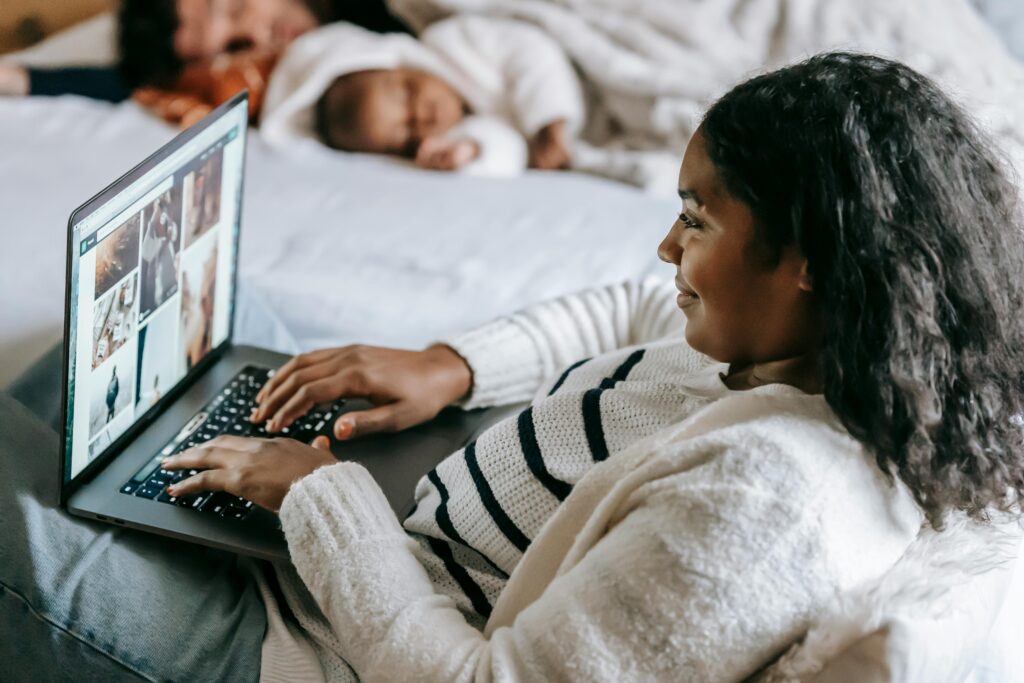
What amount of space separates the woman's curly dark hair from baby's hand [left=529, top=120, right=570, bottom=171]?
1109mm

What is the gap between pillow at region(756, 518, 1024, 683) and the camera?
642 millimetres

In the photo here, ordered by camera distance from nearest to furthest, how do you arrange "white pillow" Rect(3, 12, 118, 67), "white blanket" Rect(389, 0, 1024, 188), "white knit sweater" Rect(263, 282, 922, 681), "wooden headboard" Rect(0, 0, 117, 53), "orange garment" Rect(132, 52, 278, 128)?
"white knit sweater" Rect(263, 282, 922, 681) < "white blanket" Rect(389, 0, 1024, 188) < "orange garment" Rect(132, 52, 278, 128) < "white pillow" Rect(3, 12, 118, 67) < "wooden headboard" Rect(0, 0, 117, 53)

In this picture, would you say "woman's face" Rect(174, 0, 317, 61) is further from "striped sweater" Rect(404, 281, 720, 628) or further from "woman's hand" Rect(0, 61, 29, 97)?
"striped sweater" Rect(404, 281, 720, 628)

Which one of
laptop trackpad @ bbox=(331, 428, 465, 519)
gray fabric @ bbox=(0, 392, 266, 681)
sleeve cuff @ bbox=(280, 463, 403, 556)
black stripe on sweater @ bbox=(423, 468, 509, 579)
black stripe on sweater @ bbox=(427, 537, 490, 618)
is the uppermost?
sleeve cuff @ bbox=(280, 463, 403, 556)

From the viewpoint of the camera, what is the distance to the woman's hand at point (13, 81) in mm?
1919

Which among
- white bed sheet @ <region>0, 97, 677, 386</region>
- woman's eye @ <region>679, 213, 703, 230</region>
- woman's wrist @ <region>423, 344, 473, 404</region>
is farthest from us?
white bed sheet @ <region>0, 97, 677, 386</region>

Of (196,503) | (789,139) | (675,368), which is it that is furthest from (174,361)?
→ (789,139)

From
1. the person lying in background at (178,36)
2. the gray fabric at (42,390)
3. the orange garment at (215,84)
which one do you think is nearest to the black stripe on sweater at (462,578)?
the gray fabric at (42,390)

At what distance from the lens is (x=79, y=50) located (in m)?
2.08

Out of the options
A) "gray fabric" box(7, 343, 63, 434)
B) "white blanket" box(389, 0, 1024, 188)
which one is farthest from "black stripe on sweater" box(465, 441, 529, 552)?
"white blanket" box(389, 0, 1024, 188)

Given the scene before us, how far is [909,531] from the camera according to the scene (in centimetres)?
71

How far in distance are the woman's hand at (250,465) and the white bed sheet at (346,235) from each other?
1.20 feet

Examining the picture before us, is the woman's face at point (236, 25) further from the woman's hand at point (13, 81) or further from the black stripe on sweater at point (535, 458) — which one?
the black stripe on sweater at point (535, 458)

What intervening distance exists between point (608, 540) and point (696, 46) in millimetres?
1329
